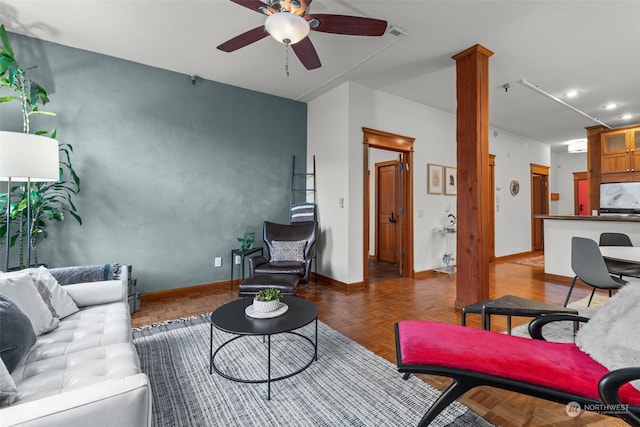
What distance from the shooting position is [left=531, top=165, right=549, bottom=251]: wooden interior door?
7.09 metres

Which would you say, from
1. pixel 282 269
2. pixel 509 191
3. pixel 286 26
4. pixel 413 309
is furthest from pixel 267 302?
pixel 509 191

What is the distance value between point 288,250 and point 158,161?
1.94 m

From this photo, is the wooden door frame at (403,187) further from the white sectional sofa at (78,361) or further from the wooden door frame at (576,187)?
the wooden door frame at (576,187)

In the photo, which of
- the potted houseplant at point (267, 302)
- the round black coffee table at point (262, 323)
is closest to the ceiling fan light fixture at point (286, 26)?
the potted houseplant at point (267, 302)

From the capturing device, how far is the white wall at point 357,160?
3967mm

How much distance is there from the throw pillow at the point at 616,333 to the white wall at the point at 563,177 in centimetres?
860

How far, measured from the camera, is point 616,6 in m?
2.42

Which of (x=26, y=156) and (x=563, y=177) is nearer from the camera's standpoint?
(x=26, y=156)

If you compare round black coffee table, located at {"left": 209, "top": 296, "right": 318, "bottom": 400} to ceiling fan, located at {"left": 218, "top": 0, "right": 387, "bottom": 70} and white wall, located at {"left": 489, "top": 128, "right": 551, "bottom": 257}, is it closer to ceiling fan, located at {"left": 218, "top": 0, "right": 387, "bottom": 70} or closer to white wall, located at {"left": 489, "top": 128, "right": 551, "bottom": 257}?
ceiling fan, located at {"left": 218, "top": 0, "right": 387, "bottom": 70}

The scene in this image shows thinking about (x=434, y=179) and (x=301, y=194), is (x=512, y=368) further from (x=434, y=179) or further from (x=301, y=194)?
(x=434, y=179)

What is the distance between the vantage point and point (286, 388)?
1773 millimetres

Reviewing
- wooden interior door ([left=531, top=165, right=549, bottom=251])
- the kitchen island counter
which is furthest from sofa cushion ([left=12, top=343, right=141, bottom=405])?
wooden interior door ([left=531, top=165, right=549, bottom=251])

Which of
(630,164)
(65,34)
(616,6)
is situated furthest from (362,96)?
(630,164)

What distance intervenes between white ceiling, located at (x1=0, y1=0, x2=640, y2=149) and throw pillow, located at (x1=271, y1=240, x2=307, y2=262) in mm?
2172
